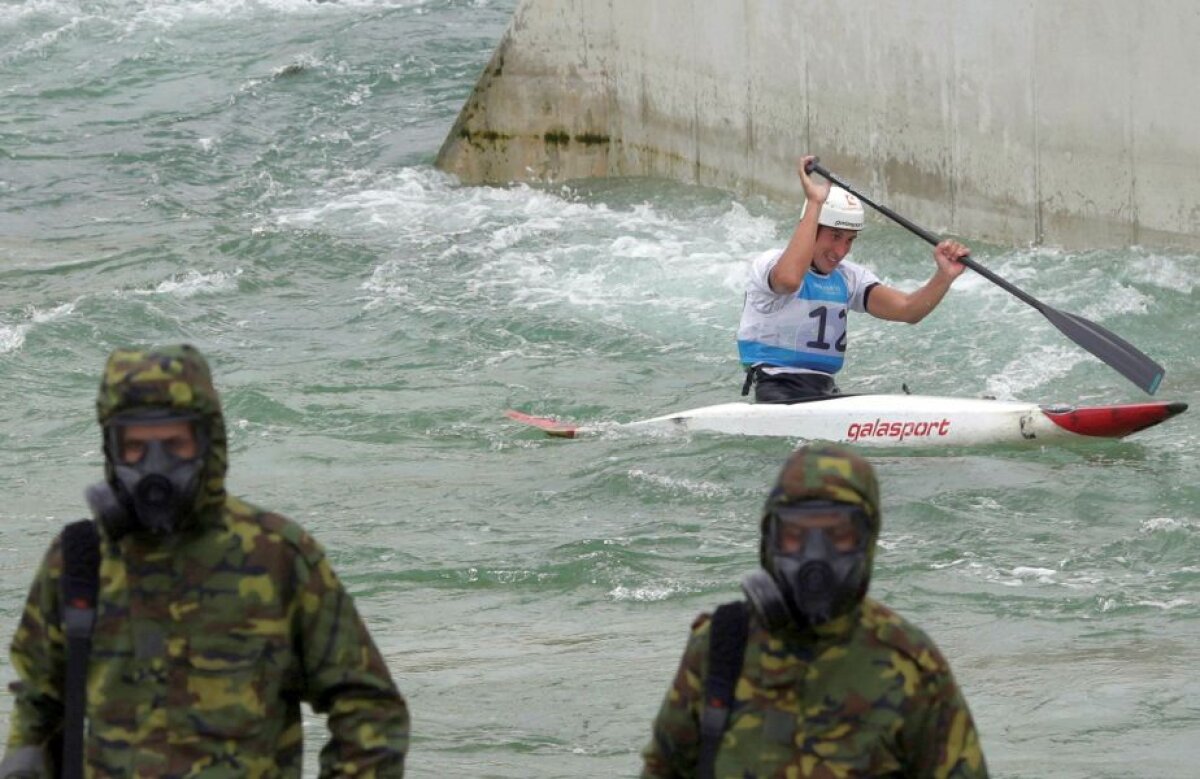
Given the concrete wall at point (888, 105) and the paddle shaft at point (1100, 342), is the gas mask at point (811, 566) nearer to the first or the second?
the paddle shaft at point (1100, 342)

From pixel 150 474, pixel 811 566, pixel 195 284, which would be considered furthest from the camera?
pixel 195 284

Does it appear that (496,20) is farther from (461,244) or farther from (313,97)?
(461,244)

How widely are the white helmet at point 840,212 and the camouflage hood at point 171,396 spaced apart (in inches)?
252

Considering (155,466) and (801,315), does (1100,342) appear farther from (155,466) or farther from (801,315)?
(155,466)

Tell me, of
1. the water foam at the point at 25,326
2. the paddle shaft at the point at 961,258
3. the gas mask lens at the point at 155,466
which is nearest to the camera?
the gas mask lens at the point at 155,466

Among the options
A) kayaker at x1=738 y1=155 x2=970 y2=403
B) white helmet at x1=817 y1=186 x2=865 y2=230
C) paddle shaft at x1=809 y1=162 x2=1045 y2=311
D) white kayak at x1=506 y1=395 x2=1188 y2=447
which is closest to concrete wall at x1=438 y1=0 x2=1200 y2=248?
paddle shaft at x1=809 y1=162 x2=1045 y2=311

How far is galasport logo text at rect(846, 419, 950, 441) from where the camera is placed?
11.2m

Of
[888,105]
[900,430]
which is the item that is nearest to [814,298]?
[900,430]

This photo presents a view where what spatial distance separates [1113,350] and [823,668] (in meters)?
8.37

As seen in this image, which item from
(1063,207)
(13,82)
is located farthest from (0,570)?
(13,82)

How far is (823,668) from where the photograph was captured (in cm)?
319

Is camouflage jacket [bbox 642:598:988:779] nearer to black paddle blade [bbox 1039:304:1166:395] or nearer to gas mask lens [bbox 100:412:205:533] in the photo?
gas mask lens [bbox 100:412:205:533]

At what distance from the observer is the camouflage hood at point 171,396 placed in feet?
11.2

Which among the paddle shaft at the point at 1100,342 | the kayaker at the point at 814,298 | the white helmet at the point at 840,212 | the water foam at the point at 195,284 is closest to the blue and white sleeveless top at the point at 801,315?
the kayaker at the point at 814,298
